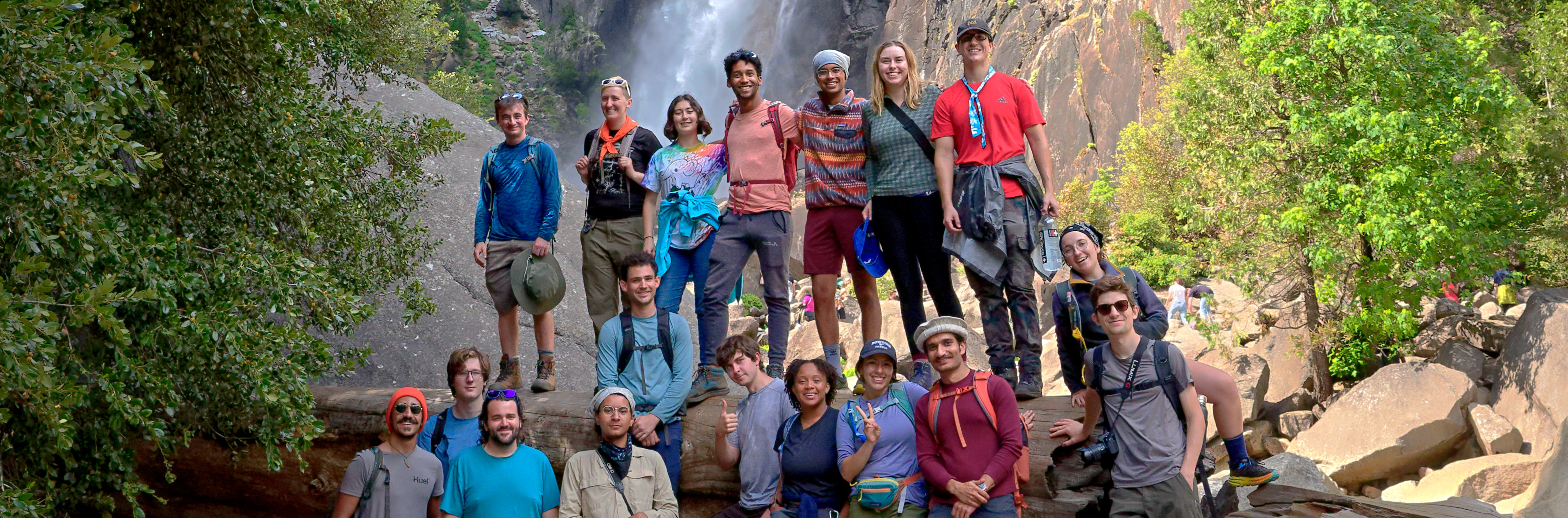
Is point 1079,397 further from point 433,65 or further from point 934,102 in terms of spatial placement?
point 433,65

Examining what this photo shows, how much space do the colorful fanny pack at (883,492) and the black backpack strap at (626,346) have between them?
1421mm

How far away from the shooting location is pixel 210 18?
489cm

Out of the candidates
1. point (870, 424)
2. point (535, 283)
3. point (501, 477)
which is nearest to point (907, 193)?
point (870, 424)

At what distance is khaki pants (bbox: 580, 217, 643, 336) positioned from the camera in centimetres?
588

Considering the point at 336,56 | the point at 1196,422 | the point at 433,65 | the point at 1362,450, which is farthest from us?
the point at 433,65

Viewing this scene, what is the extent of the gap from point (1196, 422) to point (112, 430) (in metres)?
4.60

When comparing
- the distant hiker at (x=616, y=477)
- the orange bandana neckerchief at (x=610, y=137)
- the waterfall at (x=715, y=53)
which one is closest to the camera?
the distant hiker at (x=616, y=477)

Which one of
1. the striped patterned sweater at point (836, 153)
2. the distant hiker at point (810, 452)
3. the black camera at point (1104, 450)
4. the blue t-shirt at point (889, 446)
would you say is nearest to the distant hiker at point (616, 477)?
the distant hiker at point (810, 452)

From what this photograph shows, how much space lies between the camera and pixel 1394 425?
45.9 feet

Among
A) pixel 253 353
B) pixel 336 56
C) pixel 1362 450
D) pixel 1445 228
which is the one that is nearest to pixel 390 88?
pixel 336 56

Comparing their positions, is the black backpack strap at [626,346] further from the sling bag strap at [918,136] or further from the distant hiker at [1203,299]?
the distant hiker at [1203,299]

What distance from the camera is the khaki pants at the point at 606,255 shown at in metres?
5.88

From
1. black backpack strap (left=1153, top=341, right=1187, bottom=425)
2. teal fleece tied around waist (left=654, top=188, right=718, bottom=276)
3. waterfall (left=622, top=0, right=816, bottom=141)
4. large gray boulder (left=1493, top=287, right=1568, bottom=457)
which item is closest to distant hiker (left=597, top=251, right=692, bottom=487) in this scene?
teal fleece tied around waist (left=654, top=188, right=718, bottom=276)

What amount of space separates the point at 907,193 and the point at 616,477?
2.01 m
